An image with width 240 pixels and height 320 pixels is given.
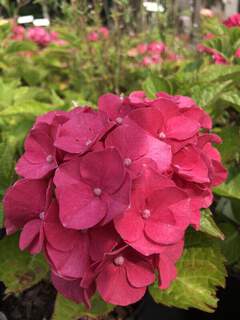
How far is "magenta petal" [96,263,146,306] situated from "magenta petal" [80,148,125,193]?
0.46 ft

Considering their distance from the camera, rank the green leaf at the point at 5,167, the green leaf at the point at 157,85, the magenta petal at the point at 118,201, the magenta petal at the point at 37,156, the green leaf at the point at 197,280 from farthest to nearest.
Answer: the green leaf at the point at 157,85 < the green leaf at the point at 5,167 < the green leaf at the point at 197,280 < the magenta petal at the point at 37,156 < the magenta petal at the point at 118,201

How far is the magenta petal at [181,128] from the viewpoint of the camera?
856 millimetres

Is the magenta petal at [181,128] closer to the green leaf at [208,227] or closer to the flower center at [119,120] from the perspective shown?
the flower center at [119,120]

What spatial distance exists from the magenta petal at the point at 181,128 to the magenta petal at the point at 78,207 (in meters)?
0.21

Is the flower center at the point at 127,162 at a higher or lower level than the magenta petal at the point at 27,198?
higher

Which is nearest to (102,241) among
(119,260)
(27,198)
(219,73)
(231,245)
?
(119,260)

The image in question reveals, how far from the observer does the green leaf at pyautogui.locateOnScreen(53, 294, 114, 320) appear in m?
0.95

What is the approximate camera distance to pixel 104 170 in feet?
2.44

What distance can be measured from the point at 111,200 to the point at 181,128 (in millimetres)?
232

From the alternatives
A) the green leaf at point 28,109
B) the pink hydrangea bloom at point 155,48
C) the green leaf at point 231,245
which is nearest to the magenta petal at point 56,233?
the green leaf at point 231,245

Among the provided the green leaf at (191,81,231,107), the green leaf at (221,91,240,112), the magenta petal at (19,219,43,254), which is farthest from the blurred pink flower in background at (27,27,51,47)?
the magenta petal at (19,219,43,254)

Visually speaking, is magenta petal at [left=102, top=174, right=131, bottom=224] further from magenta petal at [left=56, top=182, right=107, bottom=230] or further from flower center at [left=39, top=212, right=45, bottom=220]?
flower center at [left=39, top=212, right=45, bottom=220]

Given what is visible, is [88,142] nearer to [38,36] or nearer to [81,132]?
[81,132]

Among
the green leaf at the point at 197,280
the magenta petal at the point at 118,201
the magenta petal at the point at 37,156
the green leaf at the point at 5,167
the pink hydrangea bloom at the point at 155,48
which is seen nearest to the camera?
the magenta petal at the point at 118,201
